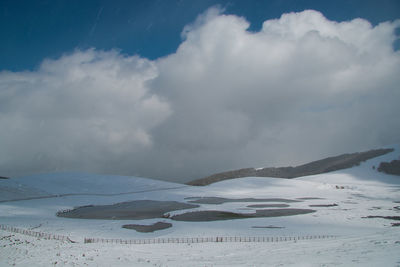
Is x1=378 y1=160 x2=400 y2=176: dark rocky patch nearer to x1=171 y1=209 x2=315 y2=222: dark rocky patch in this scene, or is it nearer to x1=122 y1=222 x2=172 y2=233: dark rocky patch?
x1=171 y1=209 x2=315 y2=222: dark rocky patch

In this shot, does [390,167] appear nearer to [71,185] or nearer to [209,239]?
[71,185]

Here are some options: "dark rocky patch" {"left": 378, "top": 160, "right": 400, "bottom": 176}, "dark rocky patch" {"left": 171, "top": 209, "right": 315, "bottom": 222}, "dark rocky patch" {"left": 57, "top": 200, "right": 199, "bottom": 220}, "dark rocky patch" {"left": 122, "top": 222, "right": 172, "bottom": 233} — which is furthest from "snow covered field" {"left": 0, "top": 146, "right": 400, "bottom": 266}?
"dark rocky patch" {"left": 378, "top": 160, "right": 400, "bottom": 176}

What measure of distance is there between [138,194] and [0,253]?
6258 cm

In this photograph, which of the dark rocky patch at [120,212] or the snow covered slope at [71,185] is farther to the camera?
the snow covered slope at [71,185]

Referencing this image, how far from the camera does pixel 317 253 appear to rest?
1720 centimetres

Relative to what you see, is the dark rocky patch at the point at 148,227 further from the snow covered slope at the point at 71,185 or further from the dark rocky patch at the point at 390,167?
the dark rocky patch at the point at 390,167

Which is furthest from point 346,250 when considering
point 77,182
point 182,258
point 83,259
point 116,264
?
point 77,182

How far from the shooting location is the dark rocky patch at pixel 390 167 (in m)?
140

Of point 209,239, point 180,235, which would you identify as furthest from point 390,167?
point 209,239

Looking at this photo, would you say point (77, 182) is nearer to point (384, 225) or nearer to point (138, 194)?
point (138, 194)

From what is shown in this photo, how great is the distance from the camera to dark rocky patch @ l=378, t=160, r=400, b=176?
140500mm

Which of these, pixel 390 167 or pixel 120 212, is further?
pixel 390 167

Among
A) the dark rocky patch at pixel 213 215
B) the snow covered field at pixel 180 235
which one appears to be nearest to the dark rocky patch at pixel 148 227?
the snow covered field at pixel 180 235

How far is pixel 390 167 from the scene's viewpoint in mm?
145625
